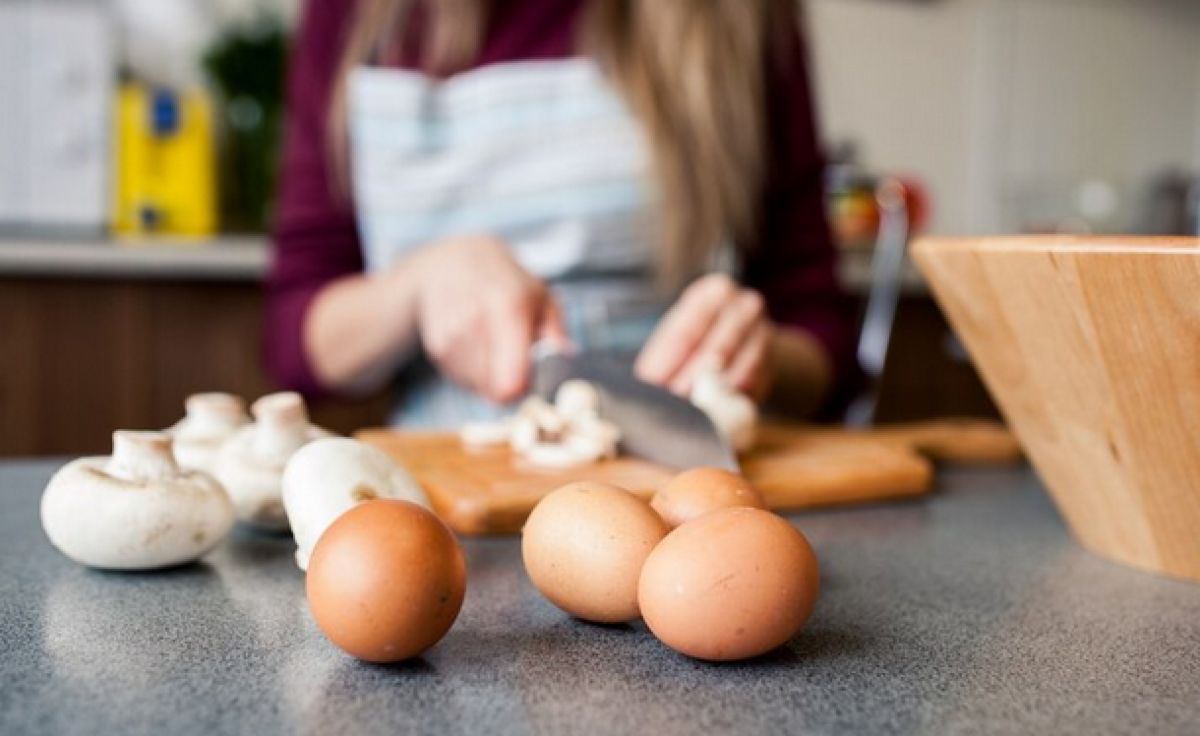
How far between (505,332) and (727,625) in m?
0.48

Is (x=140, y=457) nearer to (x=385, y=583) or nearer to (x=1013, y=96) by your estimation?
(x=385, y=583)

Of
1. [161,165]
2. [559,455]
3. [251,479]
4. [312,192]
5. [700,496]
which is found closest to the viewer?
[700,496]

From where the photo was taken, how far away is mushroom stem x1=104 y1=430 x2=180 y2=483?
0.51 meters

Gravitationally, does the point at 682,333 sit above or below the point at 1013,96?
below

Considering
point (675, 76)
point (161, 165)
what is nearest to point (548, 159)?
point (675, 76)

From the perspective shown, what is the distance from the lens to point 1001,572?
57 cm

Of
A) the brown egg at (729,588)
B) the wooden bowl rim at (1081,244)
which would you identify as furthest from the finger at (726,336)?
the brown egg at (729,588)

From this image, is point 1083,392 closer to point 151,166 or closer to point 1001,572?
point 1001,572

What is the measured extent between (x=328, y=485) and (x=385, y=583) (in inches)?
4.6

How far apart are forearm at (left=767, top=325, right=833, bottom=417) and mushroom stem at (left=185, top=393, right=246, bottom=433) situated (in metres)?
0.60

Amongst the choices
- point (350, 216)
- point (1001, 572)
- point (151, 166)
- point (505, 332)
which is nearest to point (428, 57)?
point (350, 216)

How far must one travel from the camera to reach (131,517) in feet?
1.63

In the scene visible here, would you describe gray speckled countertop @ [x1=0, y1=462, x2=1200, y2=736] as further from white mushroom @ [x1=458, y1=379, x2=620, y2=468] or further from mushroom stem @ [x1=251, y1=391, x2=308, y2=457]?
white mushroom @ [x1=458, y1=379, x2=620, y2=468]

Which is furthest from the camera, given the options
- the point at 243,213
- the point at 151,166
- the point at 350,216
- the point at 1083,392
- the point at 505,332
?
the point at 243,213
